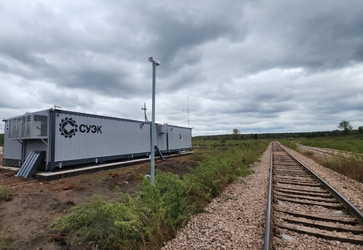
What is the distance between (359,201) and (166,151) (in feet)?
56.4

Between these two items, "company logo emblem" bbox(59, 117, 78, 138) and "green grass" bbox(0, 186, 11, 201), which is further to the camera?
"company logo emblem" bbox(59, 117, 78, 138)

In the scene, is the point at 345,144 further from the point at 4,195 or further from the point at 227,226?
the point at 4,195

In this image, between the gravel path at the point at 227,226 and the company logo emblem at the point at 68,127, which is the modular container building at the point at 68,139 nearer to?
the company logo emblem at the point at 68,127

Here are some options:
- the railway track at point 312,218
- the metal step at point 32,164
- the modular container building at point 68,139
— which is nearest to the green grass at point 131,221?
the railway track at point 312,218

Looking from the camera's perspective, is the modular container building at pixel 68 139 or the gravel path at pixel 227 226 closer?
the gravel path at pixel 227 226

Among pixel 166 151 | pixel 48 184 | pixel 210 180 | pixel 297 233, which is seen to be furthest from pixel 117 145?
pixel 297 233

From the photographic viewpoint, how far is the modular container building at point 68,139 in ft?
35.4

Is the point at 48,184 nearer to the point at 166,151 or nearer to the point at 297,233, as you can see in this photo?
the point at 297,233

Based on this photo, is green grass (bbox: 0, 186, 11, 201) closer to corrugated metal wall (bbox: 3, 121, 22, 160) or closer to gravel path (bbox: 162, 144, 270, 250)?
gravel path (bbox: 162, 144, 270, 250)

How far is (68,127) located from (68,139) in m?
0.63

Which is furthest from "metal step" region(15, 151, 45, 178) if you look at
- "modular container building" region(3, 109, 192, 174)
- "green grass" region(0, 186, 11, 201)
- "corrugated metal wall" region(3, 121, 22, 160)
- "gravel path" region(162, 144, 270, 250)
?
"gravel path" region(162, 144, 270, 250)

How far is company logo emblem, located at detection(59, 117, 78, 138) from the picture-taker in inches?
442

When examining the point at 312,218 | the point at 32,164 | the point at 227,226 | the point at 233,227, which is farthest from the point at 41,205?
the point at 312,218

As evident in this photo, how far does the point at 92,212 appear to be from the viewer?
15.2 feet
